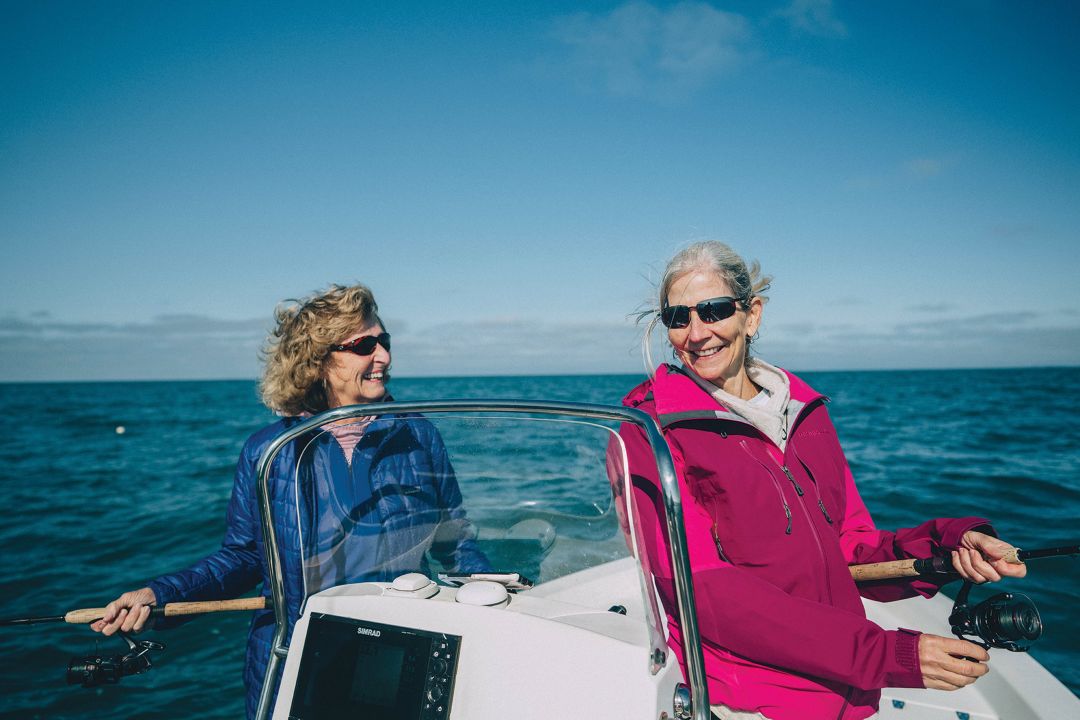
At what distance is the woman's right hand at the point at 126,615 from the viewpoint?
197cm

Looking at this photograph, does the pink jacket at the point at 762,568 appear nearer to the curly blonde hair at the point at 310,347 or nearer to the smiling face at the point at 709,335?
the smiling face at the point at 709,335

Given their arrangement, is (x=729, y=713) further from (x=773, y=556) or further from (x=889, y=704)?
(x=889, y=704)

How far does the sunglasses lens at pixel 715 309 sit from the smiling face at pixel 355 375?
145 cm

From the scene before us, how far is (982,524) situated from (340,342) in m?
2.46

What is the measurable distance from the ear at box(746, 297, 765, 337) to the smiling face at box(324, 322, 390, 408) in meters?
1.59

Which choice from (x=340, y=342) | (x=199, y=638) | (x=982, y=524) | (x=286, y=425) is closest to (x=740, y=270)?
(x=982, y=524)

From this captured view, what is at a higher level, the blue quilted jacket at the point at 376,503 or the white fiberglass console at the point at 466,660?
the blue quilted jacket at the point at 376,503

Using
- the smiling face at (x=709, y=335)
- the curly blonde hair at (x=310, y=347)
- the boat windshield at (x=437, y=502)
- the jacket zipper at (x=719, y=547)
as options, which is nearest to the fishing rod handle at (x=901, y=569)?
the jacket zipper at (x=719, y=547)

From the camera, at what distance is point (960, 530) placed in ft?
6.07

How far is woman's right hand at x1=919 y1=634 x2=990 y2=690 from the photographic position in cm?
152

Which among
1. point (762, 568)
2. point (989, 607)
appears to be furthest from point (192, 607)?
point (989, 607)

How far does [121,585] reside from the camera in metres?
6.79

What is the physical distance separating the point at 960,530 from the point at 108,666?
9.54 ft

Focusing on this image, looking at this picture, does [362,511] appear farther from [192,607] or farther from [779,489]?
[779,489]
